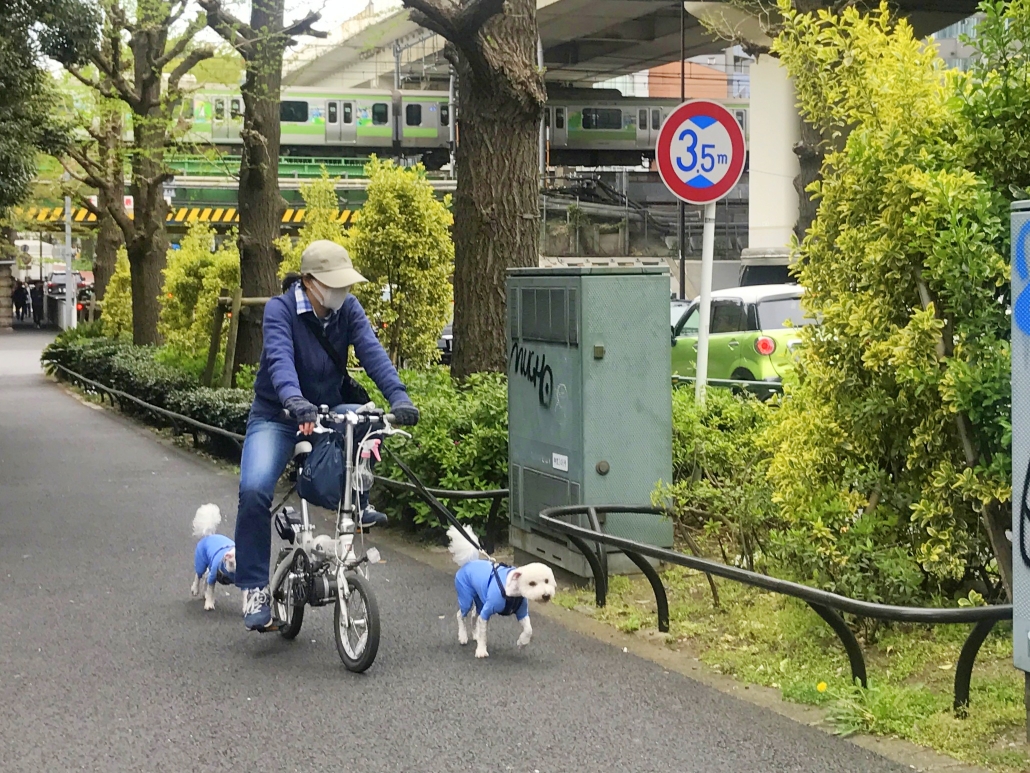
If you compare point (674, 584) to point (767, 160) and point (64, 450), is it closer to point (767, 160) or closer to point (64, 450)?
point (64, 450)

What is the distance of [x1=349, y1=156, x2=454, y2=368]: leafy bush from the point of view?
14445 millimetres

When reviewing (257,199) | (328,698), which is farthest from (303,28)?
(328,698)

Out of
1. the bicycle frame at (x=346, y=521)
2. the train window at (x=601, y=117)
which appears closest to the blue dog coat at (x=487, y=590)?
the bicycle frame at (x=346, y=521)

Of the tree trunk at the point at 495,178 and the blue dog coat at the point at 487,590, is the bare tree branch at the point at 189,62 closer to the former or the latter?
the tree trunk at the point at 495,178

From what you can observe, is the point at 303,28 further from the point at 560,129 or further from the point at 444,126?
the point at 560,129

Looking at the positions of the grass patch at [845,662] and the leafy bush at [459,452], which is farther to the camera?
the leafy bush at [459,452]

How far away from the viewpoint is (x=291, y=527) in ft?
19.9

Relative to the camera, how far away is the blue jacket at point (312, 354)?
571 centimetres

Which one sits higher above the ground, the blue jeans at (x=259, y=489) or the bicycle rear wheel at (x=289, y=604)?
the blue jeans at (x=259, y=489)

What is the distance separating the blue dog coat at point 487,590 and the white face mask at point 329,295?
1278 millimetres

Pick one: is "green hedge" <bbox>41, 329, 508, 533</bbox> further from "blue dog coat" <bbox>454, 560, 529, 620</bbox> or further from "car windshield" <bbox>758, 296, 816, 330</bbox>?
"car windshield" <bbox>758, 296, 816, 330</bbox>

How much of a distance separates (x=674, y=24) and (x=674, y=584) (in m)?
41.9

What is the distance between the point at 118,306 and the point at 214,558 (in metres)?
24.9

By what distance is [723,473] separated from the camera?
24.4 ft
